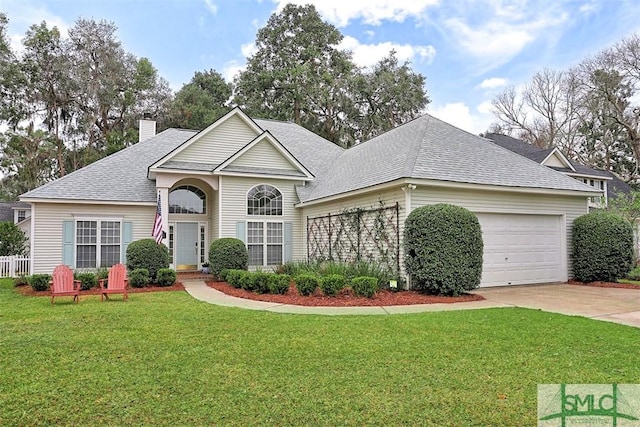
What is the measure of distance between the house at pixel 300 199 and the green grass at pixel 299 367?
16.6 feet

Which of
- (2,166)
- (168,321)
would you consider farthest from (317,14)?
(168,321)

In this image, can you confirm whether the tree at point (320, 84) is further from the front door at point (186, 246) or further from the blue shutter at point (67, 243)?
the blue shutter at point (67, 243)

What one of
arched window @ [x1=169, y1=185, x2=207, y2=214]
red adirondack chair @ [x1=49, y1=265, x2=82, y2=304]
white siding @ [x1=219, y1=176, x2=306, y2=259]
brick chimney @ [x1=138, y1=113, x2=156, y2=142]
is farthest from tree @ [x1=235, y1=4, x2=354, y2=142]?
red adirondack chair @ [x1=49, y1=265, x2=82, y2=304]

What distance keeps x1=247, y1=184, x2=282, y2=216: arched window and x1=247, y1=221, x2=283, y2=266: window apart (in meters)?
0.46

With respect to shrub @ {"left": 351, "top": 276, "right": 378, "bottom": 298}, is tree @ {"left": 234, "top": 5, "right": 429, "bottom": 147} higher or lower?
higher

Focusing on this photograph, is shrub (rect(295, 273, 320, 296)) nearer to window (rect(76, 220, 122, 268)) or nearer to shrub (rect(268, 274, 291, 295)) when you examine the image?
shrub (rect(268, 274, 291, 295))

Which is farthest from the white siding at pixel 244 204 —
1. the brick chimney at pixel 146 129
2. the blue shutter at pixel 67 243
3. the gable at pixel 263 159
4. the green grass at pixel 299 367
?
the green grass at pixel 299 367

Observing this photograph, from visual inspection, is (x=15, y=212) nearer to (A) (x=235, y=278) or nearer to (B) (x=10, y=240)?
(B) (x=10, y=240)

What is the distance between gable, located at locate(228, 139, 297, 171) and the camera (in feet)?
55.1

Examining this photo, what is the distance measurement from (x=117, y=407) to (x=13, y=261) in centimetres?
1601

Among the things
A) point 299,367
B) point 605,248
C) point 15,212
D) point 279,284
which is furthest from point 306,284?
point 15,212

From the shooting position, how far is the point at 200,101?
123 feet

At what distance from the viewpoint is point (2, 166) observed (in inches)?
1235

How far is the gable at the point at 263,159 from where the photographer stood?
16.8m
